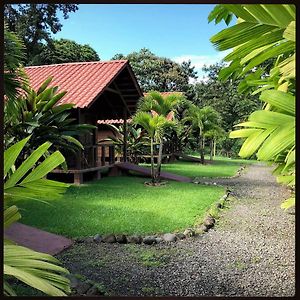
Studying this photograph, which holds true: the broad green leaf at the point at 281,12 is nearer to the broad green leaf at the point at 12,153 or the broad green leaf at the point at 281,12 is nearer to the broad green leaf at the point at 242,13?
the broad green leaf at the point at 242,13

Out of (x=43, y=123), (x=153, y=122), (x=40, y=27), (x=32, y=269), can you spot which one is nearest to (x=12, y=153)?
(x=32, y=269)

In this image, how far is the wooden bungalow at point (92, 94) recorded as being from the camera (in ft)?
19.3

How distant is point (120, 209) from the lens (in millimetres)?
4598

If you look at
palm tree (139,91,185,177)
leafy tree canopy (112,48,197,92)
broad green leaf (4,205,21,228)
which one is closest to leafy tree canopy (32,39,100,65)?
leafy tree canopy (112,48,197,92)

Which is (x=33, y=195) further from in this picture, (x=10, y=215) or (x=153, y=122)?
(x=153, y=122)

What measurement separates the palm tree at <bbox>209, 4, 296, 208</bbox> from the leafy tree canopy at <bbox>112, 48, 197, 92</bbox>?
300 centimetres

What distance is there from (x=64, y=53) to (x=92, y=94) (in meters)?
0.80

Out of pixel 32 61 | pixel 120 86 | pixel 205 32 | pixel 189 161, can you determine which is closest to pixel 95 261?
pixel 205 32

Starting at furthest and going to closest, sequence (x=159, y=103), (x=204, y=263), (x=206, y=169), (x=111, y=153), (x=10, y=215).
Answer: (x=111, y=153) < (x=206, y=169) < (x=159, y=103) < (x=204, y=263) < (x=10, y=215)

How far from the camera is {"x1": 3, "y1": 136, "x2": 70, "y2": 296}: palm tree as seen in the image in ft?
2.86

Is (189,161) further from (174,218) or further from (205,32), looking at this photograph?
(205,32)

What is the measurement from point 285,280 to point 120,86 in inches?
223

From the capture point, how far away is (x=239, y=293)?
2.39 m

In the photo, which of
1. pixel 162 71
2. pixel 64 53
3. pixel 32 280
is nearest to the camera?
pixel 32 280
